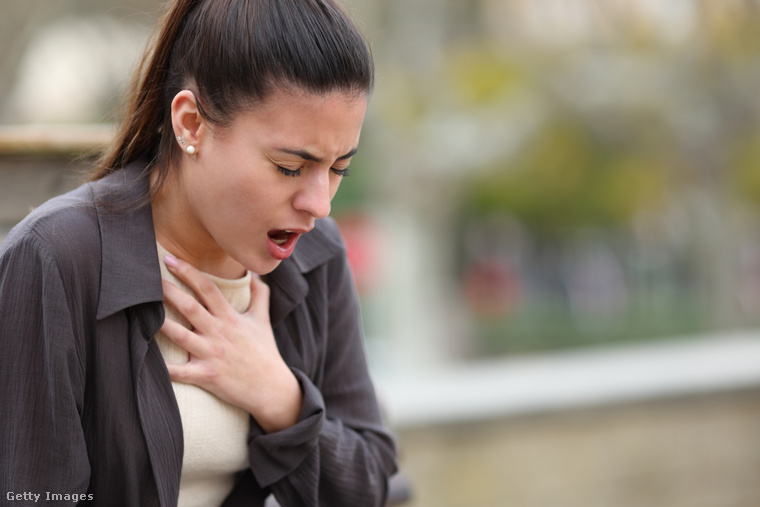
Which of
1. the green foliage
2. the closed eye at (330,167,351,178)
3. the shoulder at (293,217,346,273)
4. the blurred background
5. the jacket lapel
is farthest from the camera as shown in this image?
the green foliage

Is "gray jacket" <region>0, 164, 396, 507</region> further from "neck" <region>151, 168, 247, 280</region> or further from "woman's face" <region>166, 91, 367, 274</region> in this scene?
"woman's face" <region>166, 91, 367, 274</region>

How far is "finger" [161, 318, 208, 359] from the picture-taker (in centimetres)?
152

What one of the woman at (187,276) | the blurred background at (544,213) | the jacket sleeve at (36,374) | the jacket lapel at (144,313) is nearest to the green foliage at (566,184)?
the blurred background at (544,213)

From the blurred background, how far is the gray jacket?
44 centimetres

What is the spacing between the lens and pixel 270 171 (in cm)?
144

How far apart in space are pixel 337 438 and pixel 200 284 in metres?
0.44

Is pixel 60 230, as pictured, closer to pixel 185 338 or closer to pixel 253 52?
pixel 185 338

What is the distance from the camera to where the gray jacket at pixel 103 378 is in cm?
134

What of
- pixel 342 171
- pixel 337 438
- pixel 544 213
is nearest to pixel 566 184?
pixel 544 213

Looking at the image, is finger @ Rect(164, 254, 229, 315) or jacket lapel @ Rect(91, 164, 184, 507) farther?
finger @ Rect(164, 254, 229, 315)

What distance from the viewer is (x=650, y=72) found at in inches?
368

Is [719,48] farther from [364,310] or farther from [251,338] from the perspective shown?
[251,338]

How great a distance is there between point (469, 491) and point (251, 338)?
278cm

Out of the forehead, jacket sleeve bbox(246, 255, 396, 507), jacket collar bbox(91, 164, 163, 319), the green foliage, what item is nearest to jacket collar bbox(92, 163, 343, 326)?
jacket collar bbox(91, 164, 163, 319)
